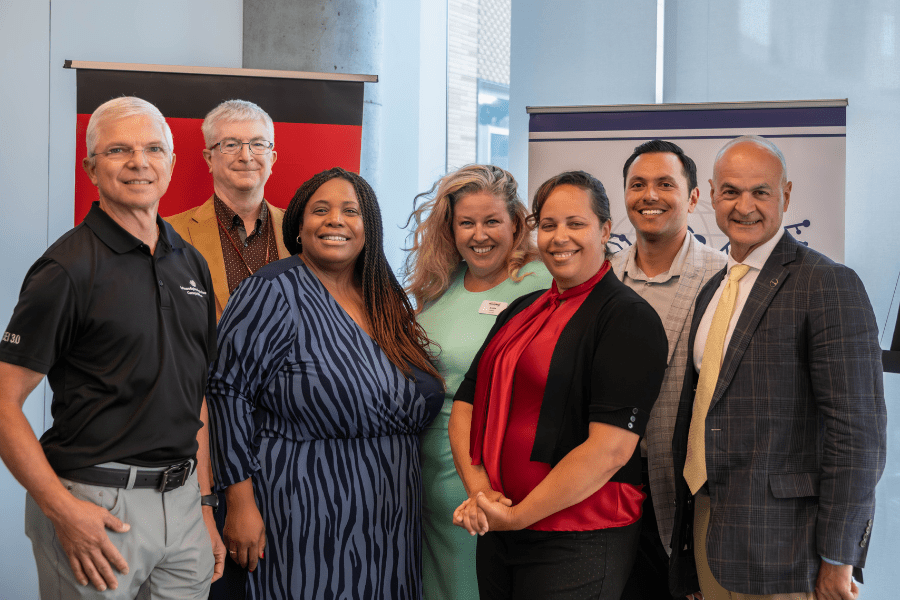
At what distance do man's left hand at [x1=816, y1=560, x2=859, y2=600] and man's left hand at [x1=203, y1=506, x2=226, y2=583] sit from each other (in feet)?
5.34

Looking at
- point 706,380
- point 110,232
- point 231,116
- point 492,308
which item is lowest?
point 706,380

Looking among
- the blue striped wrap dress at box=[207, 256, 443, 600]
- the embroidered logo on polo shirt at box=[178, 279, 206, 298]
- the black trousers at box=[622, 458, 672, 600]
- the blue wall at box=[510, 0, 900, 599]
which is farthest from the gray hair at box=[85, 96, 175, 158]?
the blue wall at box=[510, 0, 900, 599]

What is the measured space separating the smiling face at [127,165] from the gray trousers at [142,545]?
71 centimetres

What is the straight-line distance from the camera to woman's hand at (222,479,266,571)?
218 centimetres

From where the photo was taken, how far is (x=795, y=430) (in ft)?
6.17

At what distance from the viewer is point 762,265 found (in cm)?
203

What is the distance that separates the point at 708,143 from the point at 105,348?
317cm

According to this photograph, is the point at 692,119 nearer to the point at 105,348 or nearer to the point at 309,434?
the point at 309,434

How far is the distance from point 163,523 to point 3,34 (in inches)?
116

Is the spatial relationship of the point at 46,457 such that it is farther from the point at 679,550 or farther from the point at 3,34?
the point at 3,34

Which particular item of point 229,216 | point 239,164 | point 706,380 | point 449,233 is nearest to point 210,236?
point 229,216

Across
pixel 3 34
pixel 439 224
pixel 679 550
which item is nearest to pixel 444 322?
pixel 439 224

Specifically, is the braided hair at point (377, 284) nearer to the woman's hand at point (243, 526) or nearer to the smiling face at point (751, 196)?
the woman's hand at point (243, 526)

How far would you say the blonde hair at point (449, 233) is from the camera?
2.69m
